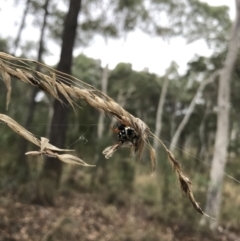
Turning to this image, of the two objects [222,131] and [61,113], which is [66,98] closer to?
[61,113]

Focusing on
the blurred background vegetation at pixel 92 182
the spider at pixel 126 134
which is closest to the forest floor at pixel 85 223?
the blurred background vegetation at pixel 92 182

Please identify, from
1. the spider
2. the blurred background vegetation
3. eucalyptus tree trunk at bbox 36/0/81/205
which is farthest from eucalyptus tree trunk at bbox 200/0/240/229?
the spider

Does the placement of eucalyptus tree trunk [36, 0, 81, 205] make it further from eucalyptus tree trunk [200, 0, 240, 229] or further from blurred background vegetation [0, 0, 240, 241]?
eucalyptus tree trunk [200, 0, 240, 229]

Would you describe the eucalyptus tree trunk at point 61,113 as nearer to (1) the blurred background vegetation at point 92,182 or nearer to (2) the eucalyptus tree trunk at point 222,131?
(1) the blurred background vegetation at point 92,182

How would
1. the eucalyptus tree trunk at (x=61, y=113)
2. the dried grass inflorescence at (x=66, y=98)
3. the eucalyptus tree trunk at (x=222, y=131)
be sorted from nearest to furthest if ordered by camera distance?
the dried grass inflorescence at (x=66, y=98) → the eucalyptus tree trunk at (x=61, y=113) → the eucalyptus tree trunk at (x=222, y=131)

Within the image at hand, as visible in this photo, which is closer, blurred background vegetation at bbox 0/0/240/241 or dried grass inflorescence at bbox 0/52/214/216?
dried grass inflorescence at bbox 0/52/214/216

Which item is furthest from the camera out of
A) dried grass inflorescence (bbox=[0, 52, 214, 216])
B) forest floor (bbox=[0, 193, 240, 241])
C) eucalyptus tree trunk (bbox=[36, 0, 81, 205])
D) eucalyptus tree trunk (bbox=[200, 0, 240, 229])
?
eucalyptus tree trunk (bbox=[200, 0, 240, 229])
